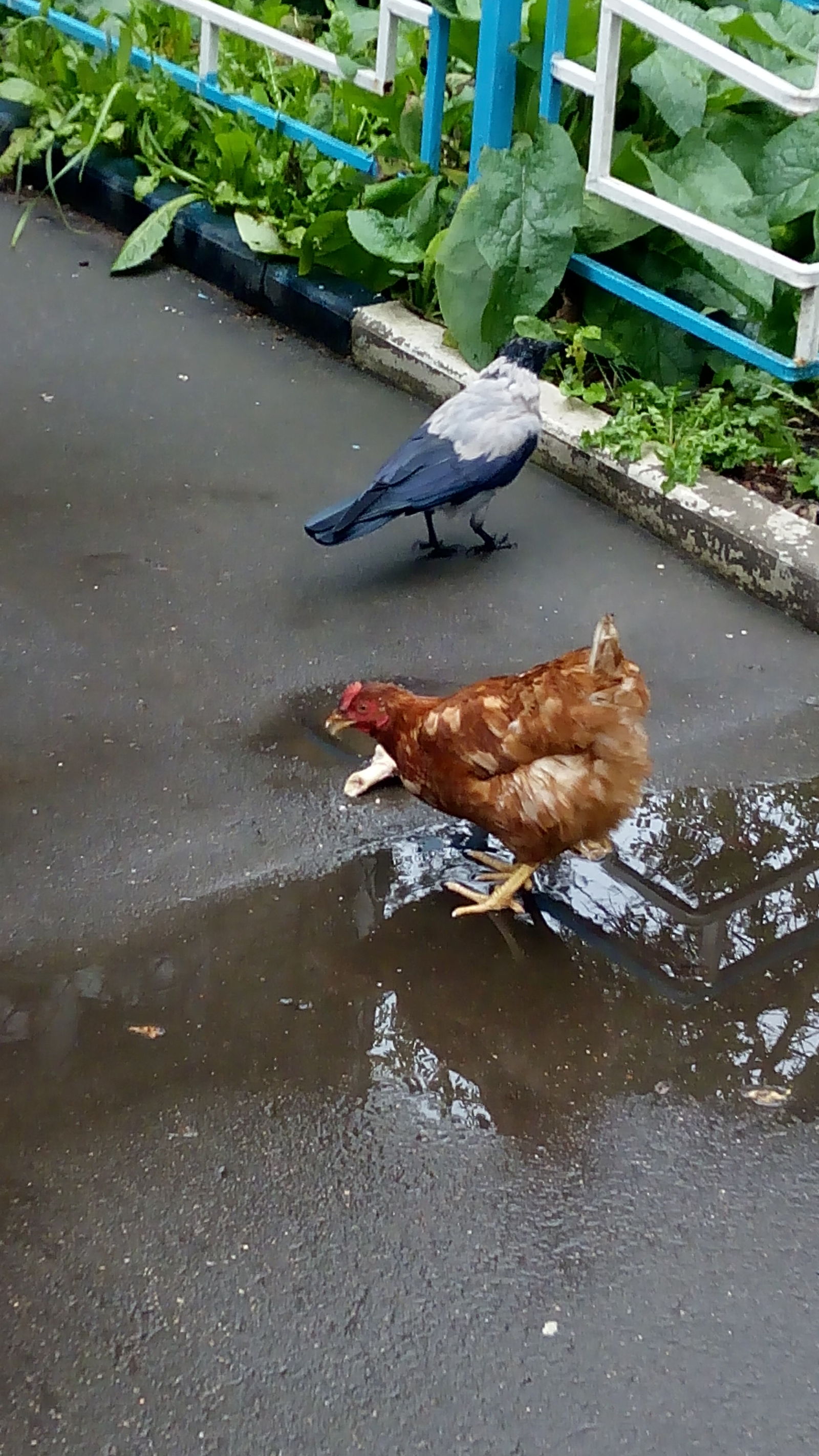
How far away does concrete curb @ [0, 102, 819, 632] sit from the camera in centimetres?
441

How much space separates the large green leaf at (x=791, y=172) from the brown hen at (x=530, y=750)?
2.63 meters

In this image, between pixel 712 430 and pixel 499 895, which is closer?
pixel 499 895

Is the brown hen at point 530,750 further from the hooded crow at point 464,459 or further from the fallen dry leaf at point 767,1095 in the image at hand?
the hooded crow at point 464,459

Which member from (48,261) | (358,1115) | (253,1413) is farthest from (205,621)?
(48,261)

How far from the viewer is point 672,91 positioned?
4816mm

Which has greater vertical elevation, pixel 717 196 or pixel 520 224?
pixel 717 196

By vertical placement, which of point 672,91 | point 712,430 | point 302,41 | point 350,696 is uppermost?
point 672,91

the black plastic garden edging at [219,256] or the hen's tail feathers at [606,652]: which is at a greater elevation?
the hen's tail feathers at [606,652]

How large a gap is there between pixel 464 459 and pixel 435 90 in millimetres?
2022

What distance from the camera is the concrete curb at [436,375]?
441cm

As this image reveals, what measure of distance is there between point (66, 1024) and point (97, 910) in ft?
1.17

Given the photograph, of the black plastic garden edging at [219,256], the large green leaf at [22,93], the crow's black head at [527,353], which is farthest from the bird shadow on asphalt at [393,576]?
the large green leaf at [22,93]

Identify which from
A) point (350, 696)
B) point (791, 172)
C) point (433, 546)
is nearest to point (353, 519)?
point (433, 546)

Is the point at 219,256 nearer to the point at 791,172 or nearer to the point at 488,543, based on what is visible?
the point at 488,543
